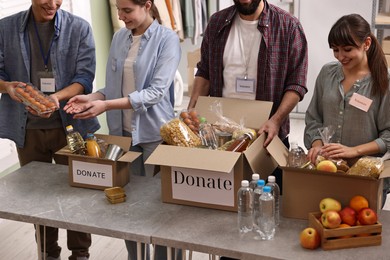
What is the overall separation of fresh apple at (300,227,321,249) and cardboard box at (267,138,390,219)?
0.18 m

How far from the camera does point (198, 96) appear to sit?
294cm

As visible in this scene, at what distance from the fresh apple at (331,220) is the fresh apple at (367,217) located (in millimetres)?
84

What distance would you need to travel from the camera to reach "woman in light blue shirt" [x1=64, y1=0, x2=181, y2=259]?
8.90 ft

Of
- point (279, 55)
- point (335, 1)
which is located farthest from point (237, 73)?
point (335, 1)

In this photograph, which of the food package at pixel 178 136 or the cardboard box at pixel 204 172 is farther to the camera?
the food package at pixel 178 136

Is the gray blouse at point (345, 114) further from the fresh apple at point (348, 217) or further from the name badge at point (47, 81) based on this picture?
the name badge at point (47, 81)

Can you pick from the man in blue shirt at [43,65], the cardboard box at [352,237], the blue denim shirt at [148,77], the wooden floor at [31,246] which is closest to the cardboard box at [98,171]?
the blue denim shirt at [148,77]

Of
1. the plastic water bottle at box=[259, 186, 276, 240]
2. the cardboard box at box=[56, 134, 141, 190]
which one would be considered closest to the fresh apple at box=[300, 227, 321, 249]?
the plastic water bottle at box=[259, 186, 276, 240]

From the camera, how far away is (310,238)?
80.2 inches

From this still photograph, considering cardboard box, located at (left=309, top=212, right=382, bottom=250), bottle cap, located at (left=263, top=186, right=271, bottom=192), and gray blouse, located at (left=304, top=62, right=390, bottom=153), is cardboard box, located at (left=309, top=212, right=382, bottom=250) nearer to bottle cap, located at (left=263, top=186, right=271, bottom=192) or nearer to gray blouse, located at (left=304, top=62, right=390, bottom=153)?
bottle cap, located at (left=263, top=186, right=271, bottom=192)

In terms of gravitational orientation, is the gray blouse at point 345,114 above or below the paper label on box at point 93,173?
above

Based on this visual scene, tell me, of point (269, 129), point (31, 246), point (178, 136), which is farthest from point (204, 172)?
point (31, 246)

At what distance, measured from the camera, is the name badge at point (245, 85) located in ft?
9.09

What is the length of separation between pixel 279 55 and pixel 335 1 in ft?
10.8
